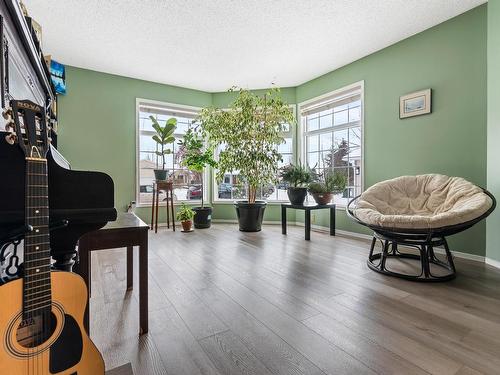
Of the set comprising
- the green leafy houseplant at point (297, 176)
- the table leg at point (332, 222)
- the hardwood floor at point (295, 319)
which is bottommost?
the hardwood floor at point (295, 319)

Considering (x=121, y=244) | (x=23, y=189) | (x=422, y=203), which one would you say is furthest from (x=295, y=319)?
(x=422, y=203)

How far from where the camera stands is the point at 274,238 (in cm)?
379

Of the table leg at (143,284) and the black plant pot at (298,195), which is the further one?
the black plant pot at (298,195)

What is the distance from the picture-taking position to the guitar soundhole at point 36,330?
0.78m

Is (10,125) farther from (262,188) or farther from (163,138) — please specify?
(262,188)

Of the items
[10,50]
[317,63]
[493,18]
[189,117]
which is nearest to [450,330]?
[10,50]

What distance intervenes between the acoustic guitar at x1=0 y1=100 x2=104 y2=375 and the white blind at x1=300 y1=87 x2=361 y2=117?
4.03 meters

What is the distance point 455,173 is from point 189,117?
4.32 metres

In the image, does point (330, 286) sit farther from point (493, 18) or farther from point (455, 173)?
point (493, 18)

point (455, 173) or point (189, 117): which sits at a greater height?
point (189, 117)

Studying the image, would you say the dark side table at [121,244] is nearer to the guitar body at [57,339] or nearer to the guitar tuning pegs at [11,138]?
the guitar body at [57,339]

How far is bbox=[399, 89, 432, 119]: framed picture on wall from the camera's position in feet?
10.2

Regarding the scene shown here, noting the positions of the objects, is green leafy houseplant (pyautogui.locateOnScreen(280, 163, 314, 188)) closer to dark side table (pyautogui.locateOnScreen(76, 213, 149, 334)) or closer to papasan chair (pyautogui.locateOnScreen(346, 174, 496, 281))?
papasan chair (pyautogui.locateOnScreen(346, 174, 496, 281))

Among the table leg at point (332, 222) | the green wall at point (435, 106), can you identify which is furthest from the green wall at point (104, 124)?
the green wall at point (435, 106)
